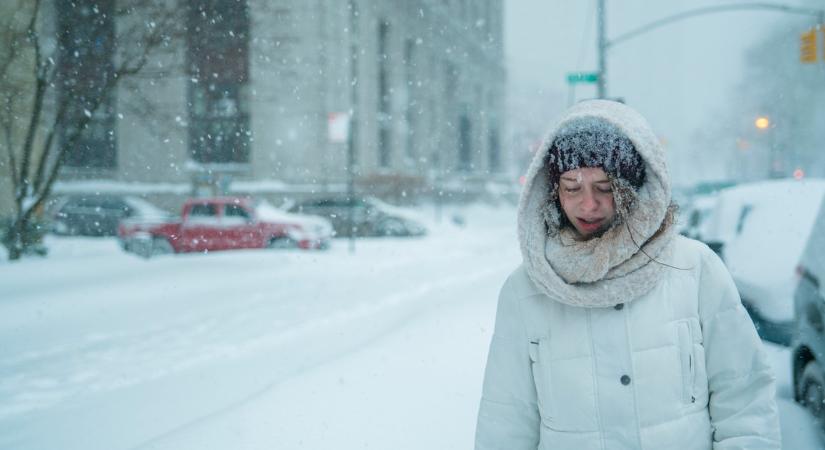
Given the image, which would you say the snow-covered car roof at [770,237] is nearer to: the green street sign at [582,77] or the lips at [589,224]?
the green street sign at [582,77]

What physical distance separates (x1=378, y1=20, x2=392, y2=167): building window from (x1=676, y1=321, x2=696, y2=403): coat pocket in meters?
30.6

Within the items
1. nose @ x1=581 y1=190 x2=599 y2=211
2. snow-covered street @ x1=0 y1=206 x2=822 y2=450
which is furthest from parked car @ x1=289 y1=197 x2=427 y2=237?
nose @ x1=581 y1=190 x2=599 y2=211

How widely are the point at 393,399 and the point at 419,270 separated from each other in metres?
9.01

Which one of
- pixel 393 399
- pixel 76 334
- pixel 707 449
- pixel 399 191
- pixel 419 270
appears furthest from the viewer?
pixel 399 191

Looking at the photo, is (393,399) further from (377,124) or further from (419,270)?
(377,124)

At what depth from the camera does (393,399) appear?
13.6ft

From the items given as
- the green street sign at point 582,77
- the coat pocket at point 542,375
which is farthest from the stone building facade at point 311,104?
the coat pocket at point 542,375

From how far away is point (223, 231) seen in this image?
14.9 m

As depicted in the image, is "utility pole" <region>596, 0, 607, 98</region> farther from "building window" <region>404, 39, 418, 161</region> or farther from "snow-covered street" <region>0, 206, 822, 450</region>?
"building window" <region>404, 39, 418, 161</region>

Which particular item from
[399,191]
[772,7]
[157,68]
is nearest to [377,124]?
[399,191]

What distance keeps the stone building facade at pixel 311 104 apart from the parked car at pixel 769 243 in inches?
242

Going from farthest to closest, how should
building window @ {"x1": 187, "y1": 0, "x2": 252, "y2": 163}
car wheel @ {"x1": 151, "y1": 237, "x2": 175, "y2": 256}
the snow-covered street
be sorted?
car wheel @ {"x1": 151, "y1": 237, "x2": 175, "y2": 256}
building window @ {"x1": 187, "y1": 0, "x2": 252, "y2": 163}
the snow-covered street

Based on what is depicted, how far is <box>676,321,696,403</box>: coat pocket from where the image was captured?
5.12 ft

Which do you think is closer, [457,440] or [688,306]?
[688,306]
